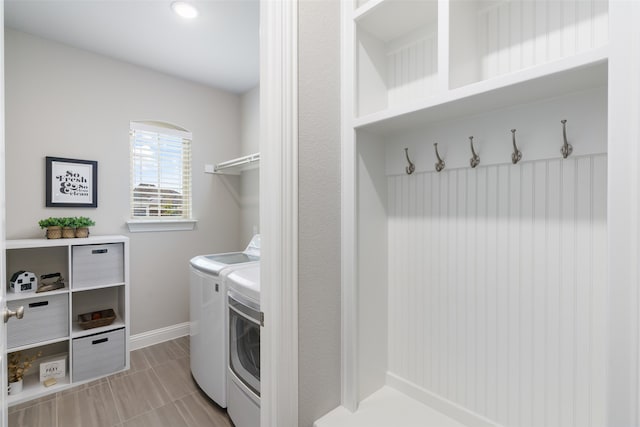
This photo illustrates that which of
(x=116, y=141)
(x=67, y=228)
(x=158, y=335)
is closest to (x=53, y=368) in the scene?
(x=158, y=335)

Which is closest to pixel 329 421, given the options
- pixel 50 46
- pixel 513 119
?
pixel 513 119

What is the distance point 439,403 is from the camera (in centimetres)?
114

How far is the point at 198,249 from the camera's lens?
318 cm

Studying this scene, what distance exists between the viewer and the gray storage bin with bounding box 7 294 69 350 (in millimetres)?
2041

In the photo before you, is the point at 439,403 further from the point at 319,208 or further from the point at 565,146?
the point at 565,146

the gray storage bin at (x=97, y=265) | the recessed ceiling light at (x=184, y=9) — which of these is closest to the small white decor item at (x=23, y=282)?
the gray storage bin at (x=97, y=265)

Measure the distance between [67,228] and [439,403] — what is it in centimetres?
273

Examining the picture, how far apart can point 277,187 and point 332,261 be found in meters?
0.37

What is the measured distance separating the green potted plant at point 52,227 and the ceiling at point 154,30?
144 centimetres

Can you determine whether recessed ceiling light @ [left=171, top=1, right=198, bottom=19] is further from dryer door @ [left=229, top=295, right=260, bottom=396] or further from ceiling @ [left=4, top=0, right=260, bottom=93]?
dryer door @ [left=229, top=295, right=260, bottom=396]

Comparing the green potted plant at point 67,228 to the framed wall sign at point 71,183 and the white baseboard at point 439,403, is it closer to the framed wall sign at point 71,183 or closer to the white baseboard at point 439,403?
the framed wall sign at point 71,183

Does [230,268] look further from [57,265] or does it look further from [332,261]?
[57,265]

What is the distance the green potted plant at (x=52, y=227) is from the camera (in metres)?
2.22

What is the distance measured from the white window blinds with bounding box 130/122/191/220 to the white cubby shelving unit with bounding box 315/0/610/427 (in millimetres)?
2459
